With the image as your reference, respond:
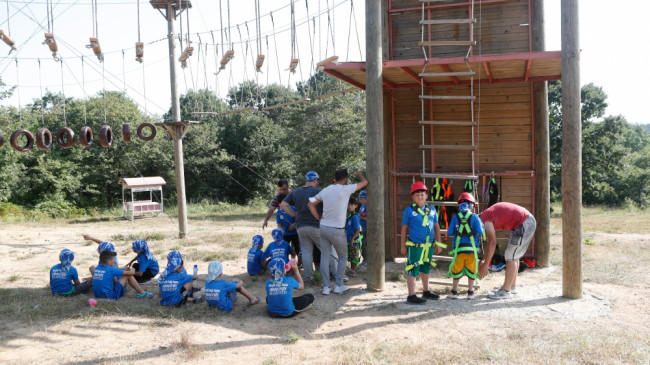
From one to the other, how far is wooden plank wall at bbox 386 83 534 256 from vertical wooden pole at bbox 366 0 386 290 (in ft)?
8.13

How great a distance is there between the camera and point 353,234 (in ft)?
30.4

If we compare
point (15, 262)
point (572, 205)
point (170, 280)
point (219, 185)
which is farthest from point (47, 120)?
point (572, 205)

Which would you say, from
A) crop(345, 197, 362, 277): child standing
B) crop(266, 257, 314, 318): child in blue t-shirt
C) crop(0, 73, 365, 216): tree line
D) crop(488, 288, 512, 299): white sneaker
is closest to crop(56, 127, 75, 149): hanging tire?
crop(345, 197, 362, 277): child standing

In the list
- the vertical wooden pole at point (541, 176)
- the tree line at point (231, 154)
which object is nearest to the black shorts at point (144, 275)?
the vertical wooden pole at point (541, 176)

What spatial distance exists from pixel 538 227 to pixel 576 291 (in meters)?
2.56

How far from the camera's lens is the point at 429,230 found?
288 inches

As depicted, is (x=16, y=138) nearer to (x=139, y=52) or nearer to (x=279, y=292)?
(x=139, y=52)

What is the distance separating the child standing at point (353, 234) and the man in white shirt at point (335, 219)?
1068 mm

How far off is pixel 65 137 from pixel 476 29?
893 cm

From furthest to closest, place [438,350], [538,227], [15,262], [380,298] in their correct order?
1. [15,262]
2. [538,227]
3. [380,298]
4. [438,350]

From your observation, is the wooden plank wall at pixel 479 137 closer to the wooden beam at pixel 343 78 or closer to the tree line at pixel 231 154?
the wooden beam at pixel 343 78

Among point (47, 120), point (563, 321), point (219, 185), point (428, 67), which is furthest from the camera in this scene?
point (219, 185)

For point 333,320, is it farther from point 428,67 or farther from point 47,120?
point 47,120

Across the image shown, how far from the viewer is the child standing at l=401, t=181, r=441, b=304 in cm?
729
